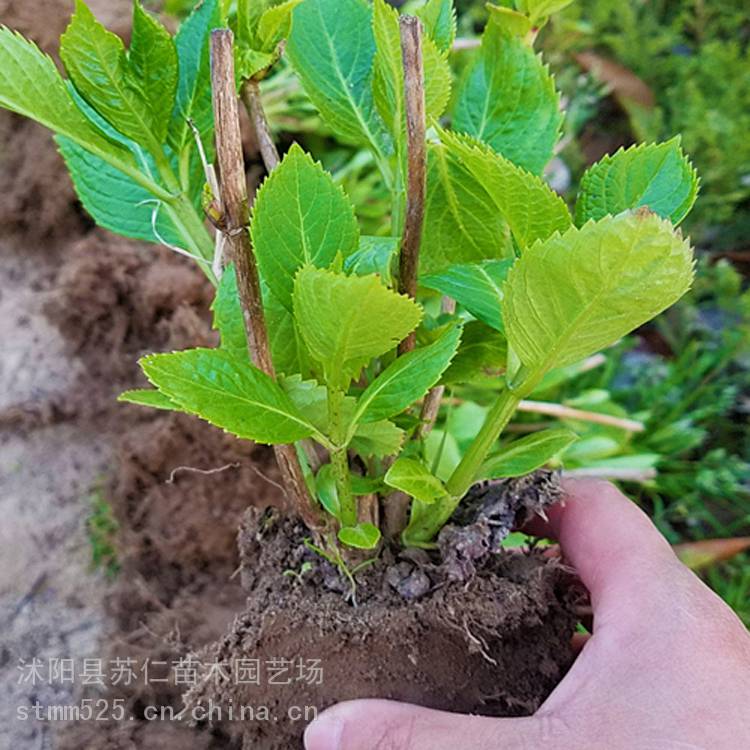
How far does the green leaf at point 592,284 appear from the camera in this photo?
42cm

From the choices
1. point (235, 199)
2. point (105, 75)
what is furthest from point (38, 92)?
point (235, 199)

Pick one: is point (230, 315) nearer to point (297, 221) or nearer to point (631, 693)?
point (297, 221)

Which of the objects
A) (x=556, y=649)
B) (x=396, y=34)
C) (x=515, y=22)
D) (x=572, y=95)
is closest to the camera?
(x=396, y=34)

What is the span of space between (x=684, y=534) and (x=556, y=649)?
0.96 metres

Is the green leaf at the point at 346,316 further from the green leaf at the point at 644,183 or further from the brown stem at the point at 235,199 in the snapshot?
the green leaf at the point at 644,183

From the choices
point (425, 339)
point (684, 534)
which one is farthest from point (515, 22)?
point (684, 534)

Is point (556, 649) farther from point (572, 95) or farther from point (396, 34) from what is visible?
point (572, 95)

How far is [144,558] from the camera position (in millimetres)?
1175

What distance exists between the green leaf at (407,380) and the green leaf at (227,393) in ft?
0.15

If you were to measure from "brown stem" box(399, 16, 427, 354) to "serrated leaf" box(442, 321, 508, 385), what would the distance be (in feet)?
0.16

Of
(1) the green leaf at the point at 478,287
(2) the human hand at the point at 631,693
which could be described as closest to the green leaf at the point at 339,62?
(1) the green leaf at the point at 478,287

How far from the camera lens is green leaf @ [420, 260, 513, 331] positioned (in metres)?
0.56

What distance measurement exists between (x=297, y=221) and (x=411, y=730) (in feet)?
1.35

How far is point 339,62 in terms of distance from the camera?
621 mm
